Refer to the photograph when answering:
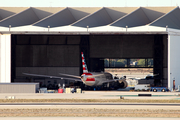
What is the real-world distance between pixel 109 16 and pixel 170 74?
23.8 meters

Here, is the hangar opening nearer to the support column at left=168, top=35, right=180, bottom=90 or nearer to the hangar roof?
the hangar roof

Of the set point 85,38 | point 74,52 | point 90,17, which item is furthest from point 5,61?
point 74,52

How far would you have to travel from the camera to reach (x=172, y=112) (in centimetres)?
3738

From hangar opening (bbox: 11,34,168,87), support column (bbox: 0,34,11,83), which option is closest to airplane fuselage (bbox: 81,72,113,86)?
hangar opening (bbox: 11,34,168,87)

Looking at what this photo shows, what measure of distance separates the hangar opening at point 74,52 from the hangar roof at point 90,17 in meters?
7.07

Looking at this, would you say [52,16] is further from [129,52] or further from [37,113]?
[37,113]

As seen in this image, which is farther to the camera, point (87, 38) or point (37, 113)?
point (87, 38)

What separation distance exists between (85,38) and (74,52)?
738cm

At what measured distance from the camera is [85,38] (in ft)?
279

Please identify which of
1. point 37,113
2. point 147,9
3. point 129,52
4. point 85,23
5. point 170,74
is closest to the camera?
point 37,113

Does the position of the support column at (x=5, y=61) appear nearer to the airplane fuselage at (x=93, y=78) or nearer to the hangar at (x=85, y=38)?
the hangar at (x=85, y=38)

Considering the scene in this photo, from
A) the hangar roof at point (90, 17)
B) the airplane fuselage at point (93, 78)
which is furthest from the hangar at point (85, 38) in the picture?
→ the airplane fuselage at point (93, 78)

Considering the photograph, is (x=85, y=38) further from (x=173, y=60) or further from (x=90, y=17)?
(x=173, y=60)

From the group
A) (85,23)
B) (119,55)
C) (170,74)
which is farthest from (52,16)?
(170,74)
